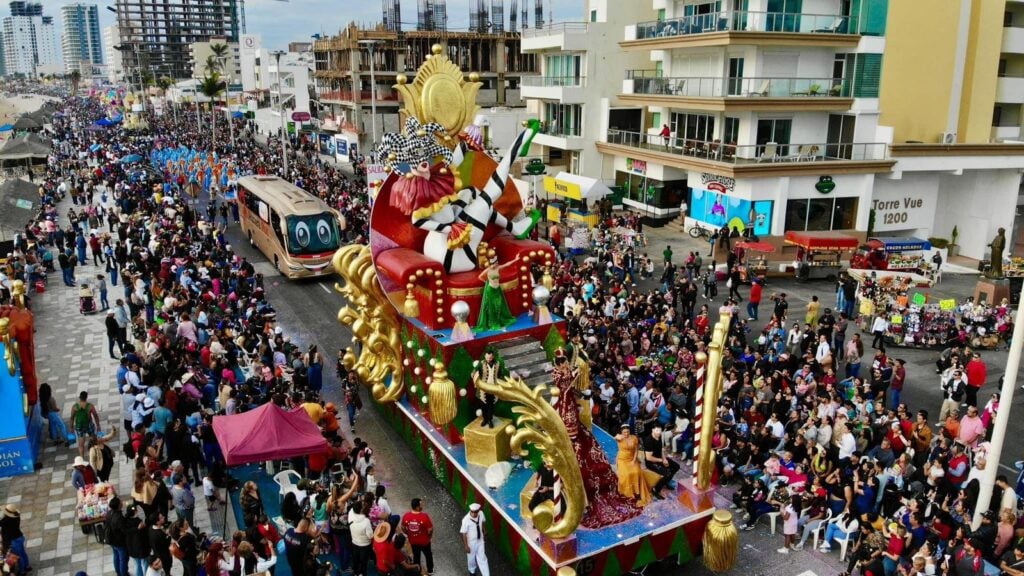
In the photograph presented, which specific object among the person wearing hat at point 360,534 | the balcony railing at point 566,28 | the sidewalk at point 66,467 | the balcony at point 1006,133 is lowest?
the sidewalk at point 66,467

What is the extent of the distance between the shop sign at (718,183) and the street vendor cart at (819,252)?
14.0ft

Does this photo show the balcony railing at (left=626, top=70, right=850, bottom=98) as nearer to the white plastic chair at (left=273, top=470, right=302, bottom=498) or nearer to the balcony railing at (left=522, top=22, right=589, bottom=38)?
the balcony railing at (left=522, top=22, right=589, bottom=38)

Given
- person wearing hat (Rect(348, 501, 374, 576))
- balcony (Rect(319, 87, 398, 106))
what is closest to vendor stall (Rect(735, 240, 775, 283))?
person wearing hat (Rect(348, 501, 374, 576))

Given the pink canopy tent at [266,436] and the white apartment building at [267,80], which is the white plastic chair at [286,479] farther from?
the white apartment building at [267,80]

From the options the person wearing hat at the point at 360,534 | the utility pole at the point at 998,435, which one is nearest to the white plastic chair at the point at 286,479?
the person wearing hat at the point at 360,534

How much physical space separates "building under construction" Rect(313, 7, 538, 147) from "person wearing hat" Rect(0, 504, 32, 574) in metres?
52.4

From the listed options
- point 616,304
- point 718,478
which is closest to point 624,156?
point 616,304

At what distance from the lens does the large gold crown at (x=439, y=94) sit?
1326cm

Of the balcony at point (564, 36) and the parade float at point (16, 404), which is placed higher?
the balcony at point (564, 36)

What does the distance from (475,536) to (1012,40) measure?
114ft

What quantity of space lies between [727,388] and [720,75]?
2108 centimetres

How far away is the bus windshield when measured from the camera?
2544 cm

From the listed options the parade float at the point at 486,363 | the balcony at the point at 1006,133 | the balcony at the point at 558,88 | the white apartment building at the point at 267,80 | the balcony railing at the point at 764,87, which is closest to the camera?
the parade float at the point at 486,363

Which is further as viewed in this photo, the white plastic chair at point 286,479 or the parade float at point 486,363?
the white plastic chair at point 286,479
